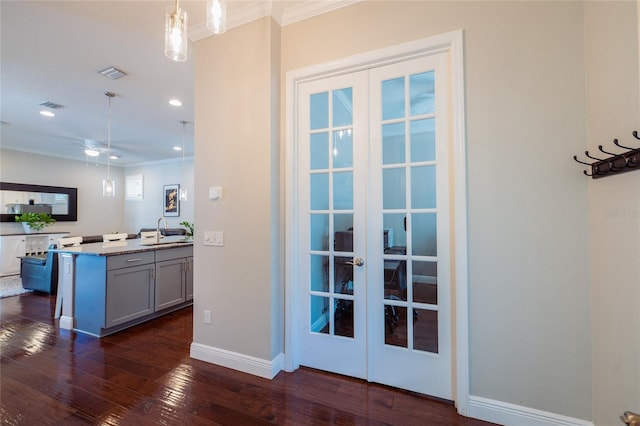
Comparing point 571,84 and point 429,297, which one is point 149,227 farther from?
point 571,84

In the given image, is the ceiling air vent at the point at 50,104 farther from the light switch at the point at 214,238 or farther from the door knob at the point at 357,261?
the door knob at the point at 357,261

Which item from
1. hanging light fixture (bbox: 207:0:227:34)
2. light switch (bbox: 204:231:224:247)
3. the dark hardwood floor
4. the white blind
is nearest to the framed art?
the white blind

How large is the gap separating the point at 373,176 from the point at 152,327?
3.15 meters

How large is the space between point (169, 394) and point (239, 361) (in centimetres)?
53

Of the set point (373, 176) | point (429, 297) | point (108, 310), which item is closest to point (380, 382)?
point (429, 297)

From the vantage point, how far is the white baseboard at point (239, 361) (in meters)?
2.14

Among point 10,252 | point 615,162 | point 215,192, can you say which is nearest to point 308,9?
point 215,192

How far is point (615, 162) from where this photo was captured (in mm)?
1264

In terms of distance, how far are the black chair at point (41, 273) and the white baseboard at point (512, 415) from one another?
5.84 m

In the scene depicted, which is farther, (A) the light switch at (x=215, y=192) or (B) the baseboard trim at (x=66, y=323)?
(B) the baseboard trim at (x=66, y=323)

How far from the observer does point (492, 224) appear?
1.69m

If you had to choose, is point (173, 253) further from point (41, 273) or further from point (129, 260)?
point (41, 273)

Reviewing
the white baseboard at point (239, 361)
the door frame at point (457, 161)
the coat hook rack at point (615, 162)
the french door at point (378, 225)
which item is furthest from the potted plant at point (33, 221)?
the coat hook rack at point (615, 162)

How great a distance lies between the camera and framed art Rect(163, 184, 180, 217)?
7424mm
